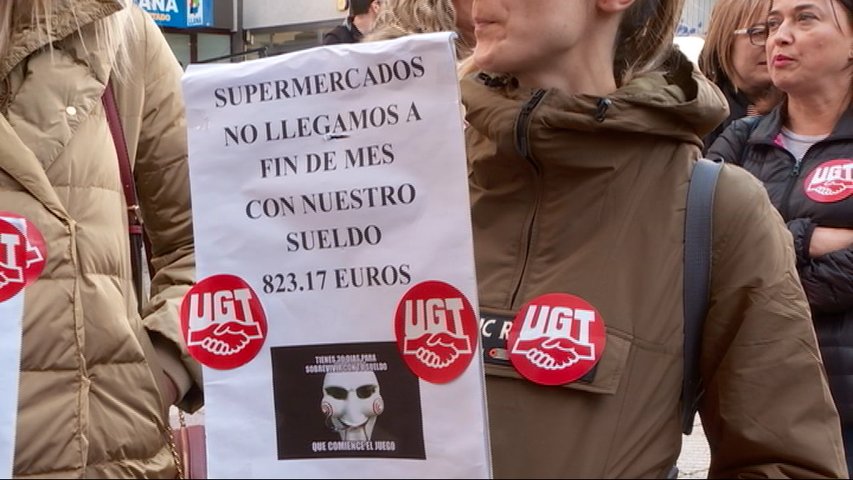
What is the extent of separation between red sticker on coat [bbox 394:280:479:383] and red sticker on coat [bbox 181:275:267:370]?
21 cm

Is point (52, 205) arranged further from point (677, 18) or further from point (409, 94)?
point (677, 18)

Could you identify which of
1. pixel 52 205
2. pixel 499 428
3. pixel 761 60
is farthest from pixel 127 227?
pixel 761 60

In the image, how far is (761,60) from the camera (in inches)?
172

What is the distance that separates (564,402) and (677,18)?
0.79 m

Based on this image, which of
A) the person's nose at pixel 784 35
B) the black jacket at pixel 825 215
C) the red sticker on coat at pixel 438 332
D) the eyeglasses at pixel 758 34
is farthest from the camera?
the eyeglasses at pixel 758 34

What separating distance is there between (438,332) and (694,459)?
418 cm

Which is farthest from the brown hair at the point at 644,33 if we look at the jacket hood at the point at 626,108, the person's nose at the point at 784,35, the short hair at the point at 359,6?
the short hair at the point at 359,6

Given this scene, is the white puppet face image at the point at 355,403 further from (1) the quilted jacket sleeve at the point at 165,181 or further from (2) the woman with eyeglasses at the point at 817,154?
(2) the woman with eyeglasses at the point at 817,154

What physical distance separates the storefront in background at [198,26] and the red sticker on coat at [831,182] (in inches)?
637

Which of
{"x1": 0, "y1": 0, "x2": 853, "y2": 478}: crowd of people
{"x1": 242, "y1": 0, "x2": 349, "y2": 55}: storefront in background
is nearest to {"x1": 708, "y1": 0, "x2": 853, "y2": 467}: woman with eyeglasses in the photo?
{"x1": 0, "y1": 0, "x2": 853, "y2": 478}: crowd of people

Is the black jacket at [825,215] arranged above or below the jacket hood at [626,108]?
below

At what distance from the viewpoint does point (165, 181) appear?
2.40 metres

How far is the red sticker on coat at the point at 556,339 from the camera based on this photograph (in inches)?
70.2

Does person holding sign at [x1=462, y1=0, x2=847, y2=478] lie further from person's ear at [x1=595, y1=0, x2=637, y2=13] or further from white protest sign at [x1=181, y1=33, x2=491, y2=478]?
white protest sign at [x1=181, y1=33, x2=491, y2=478]
